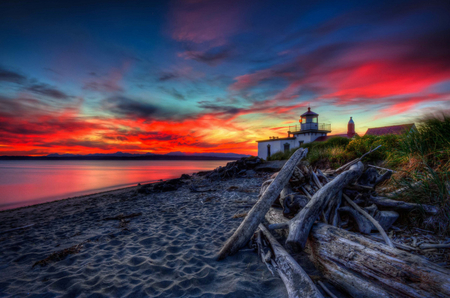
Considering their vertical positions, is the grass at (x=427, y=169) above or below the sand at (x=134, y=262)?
above

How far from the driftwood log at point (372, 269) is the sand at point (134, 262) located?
0.77 meters

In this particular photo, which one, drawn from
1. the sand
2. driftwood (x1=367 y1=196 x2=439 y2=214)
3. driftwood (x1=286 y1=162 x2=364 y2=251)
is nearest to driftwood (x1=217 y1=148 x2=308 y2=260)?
the sand

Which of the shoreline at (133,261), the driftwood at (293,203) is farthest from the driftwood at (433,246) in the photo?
the shoreline at (133,261)

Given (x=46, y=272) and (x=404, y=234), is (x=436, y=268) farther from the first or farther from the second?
(x=46, y=272)

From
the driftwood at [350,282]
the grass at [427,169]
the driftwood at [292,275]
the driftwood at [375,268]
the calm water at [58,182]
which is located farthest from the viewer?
the calm water at [58,182]

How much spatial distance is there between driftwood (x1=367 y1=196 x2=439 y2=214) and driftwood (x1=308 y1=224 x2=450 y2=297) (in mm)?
1778

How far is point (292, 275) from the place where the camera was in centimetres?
258

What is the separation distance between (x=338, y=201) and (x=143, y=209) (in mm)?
6383

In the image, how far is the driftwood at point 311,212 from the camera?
2902mm

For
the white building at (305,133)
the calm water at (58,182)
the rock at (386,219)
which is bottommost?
the calm water at (58,182)

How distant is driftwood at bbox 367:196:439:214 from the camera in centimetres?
342

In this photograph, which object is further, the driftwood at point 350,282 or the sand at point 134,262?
the sand at point 134,262

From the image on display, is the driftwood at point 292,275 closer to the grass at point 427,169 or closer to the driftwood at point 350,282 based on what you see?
the driftwood at point 350,282

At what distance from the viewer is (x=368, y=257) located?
223 centimetres
